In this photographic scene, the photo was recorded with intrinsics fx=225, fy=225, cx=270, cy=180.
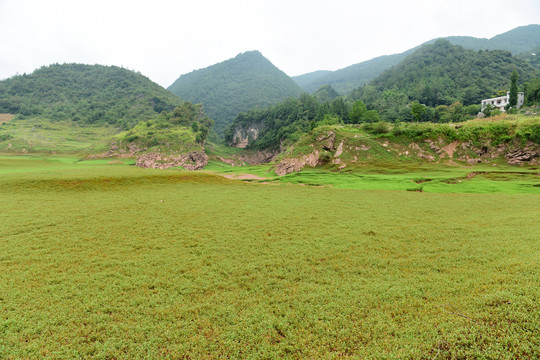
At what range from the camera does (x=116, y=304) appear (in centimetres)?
518

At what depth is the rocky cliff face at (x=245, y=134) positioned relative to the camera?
111294 mm

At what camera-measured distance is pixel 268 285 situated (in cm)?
587

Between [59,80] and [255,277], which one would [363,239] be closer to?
[255,277]

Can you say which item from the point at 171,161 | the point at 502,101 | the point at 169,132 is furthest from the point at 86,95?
the point at 502,101

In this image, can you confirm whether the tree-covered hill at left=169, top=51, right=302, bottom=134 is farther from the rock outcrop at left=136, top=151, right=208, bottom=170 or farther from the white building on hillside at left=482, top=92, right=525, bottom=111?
the white building on hillside at left=482, top=92, right=525, bottom=111

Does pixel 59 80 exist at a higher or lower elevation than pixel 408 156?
higher

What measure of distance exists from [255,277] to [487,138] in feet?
168

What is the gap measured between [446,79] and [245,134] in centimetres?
9146

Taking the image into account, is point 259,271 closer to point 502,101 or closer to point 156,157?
point 156,157

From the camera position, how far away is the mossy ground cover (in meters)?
3.95

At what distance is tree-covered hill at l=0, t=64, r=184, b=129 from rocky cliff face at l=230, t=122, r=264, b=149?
4287 centimetres

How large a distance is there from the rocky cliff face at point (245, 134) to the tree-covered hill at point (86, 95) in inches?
1688

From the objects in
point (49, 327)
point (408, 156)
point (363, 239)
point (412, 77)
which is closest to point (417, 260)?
point (363, 239)

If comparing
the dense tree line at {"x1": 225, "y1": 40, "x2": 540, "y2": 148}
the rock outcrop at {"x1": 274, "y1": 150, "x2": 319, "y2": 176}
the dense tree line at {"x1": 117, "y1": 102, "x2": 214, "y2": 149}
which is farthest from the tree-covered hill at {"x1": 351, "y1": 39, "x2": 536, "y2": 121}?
the dense tree line at {"x1": 117, "y1": 102, "x2": 214, "y2": 149}
